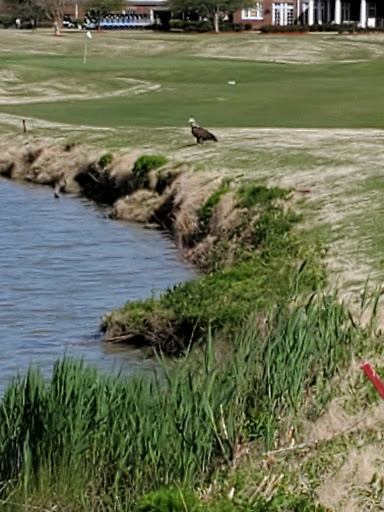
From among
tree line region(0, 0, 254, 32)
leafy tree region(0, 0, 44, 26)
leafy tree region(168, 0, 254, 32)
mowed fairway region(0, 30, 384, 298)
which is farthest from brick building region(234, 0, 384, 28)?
mowed fairway region(0, 30, 384, 298)

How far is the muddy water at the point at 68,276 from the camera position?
1589 cm

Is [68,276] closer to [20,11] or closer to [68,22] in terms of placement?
[68,22]

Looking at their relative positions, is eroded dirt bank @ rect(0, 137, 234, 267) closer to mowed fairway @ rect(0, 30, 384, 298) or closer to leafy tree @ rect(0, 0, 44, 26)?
mowed fairway @ rect(0, 30, 384, 298)

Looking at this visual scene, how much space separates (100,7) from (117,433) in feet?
349

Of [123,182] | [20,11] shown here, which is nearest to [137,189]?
[123,182]

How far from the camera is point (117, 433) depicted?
9.52m

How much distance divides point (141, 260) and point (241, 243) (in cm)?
286

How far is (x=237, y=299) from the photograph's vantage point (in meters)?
15.9

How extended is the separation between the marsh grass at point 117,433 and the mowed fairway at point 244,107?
5206 mm

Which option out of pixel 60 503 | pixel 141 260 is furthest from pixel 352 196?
pixel 60 503

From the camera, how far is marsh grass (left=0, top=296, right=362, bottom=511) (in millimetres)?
9461

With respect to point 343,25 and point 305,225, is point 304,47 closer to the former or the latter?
point 343,25

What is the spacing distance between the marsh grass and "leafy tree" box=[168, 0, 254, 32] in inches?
3657

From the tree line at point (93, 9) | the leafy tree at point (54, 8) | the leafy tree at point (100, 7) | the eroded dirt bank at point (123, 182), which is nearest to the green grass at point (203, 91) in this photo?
the eroded dirt bank at point (123, 182)
